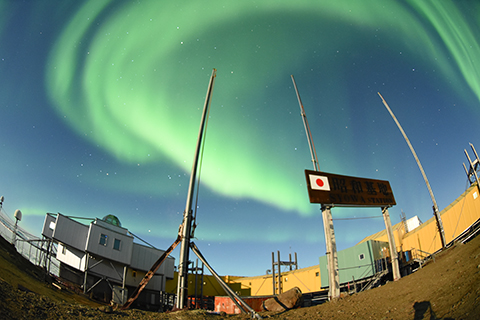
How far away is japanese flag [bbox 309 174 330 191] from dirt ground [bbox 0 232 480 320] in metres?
5.99

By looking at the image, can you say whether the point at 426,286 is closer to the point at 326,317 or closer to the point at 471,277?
the point at 471,277

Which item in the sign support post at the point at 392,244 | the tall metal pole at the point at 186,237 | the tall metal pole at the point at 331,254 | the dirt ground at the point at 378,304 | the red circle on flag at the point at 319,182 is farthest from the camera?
the sign support post at the point at 392,244

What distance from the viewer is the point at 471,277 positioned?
10094 millimetres

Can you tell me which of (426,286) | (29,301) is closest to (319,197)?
(426,286)

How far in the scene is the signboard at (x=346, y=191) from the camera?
17328 millimetres

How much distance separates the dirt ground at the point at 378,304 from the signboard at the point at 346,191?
16.7ft

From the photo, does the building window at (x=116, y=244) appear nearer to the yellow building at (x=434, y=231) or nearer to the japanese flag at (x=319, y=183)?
the yellow building at (x=434, y=231)

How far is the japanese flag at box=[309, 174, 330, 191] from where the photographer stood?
1736cm

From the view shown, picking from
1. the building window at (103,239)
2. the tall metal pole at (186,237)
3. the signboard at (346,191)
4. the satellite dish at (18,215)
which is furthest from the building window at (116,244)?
the signboard at (346,191)

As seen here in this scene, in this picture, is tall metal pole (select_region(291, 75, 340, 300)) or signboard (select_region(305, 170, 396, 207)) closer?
tall metal pole (select_region(291, 75, 340, 300))

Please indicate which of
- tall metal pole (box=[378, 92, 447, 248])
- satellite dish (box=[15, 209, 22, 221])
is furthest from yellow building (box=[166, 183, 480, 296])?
satellite dish (box=[15, 209, 22, 221])

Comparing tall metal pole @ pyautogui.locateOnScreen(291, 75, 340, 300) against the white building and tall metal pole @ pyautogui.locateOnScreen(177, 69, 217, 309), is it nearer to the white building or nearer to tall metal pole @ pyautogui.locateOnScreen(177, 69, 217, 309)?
tall metal pole @ pyautogui.locateOnScreen(177, 69, 217, 309)

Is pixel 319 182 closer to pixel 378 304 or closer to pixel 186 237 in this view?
pixel 378 304

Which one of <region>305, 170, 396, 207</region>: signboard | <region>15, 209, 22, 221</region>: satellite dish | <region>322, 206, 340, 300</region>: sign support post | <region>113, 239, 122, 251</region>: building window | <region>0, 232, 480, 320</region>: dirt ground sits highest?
<region>15, 209, 22, 221</region>: satellite dish
